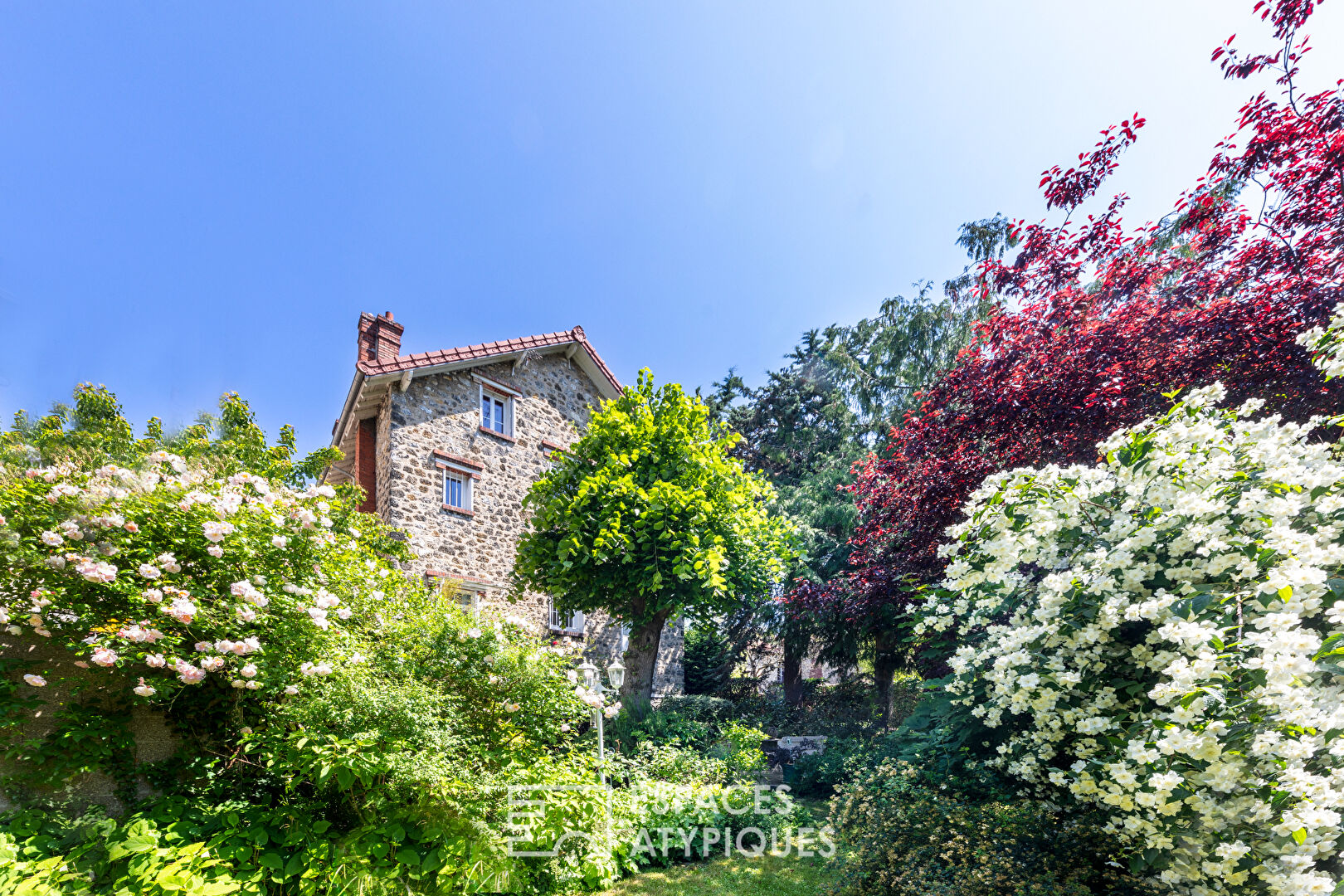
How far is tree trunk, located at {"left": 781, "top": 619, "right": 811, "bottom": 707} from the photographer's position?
46.9 ft

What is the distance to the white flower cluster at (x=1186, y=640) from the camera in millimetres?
2500

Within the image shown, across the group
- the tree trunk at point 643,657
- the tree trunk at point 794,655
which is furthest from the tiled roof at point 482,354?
the tree trunk at point 794,655

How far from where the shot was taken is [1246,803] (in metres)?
2.62

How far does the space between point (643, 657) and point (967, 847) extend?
6458 millimetres

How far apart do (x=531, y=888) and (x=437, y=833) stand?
938mm

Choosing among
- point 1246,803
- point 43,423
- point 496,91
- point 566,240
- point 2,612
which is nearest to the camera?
point 1246,803

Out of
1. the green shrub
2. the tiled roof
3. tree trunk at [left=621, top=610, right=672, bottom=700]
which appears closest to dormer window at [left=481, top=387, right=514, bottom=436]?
the tiled roof

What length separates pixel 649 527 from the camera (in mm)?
9359

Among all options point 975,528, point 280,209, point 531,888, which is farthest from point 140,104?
point 975,528

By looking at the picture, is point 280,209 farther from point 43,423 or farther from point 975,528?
point 975,528

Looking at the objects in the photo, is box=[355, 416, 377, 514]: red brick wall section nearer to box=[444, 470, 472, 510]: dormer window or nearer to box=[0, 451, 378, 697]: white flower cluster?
box=[444, 470, 472, 510]: dormer window

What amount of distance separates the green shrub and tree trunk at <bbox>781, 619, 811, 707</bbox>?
883 centimetres

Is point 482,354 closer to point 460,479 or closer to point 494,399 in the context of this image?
point 494,399

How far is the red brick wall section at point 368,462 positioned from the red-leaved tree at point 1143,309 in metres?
8.96
